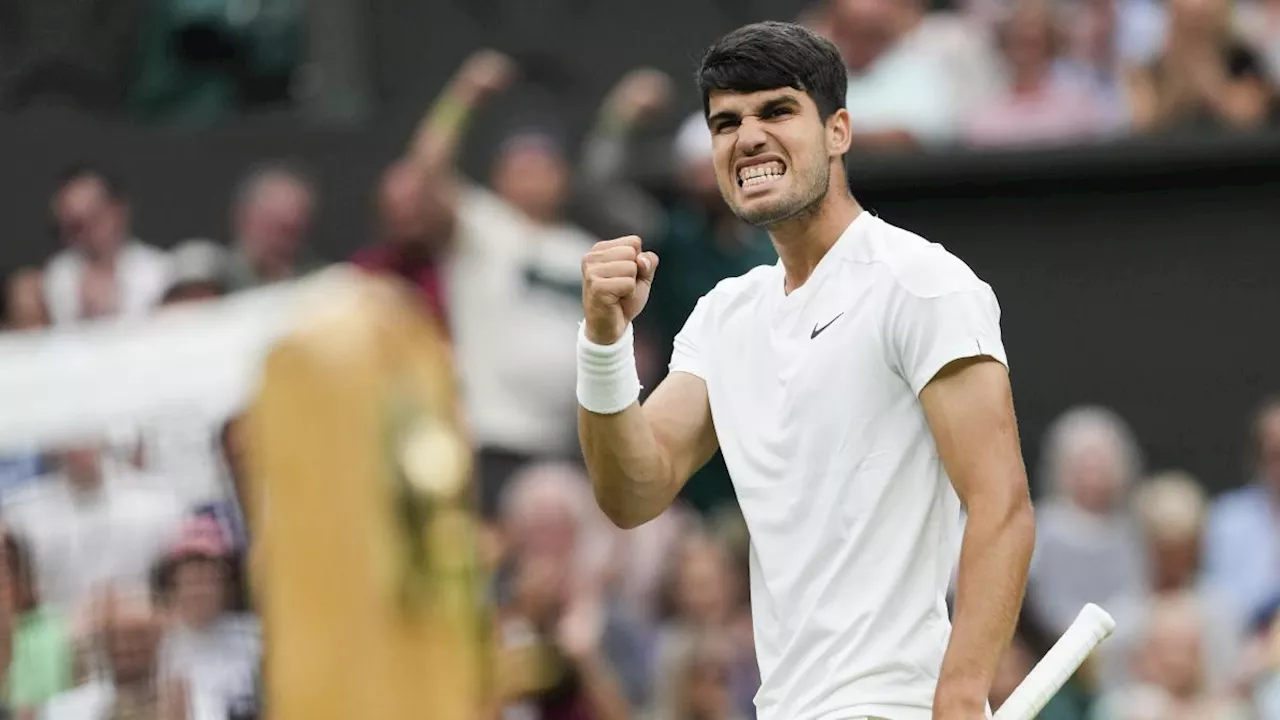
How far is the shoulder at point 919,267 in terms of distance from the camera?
4109 millimetres

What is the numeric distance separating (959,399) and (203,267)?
5.77m

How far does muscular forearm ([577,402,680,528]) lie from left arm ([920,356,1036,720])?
22.3 inches

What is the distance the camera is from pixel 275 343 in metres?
2.82

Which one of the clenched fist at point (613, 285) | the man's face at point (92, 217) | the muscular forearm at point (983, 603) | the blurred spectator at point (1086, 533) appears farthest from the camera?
the man's face at point (92, 217)

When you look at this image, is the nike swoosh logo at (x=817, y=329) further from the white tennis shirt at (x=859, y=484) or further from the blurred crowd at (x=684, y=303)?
the blurred crowd at (x=684, y=303)

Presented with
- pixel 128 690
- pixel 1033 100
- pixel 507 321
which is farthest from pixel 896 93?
pixel 128 690

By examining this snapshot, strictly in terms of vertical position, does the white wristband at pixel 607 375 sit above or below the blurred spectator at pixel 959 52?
above

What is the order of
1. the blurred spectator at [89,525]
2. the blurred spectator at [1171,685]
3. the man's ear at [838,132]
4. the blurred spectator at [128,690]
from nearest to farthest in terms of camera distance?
the man's ear at [838,132] → the blurred spectator at [128,690] → the blurred spectator at [89,525] → the blurred spectator at [1171,685]

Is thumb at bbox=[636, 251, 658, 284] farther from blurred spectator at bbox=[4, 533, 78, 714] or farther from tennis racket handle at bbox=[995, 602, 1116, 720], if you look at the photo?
blurred spectator at bbox=[4, 533, 78, 714]

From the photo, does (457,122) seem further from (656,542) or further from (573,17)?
(656,542)

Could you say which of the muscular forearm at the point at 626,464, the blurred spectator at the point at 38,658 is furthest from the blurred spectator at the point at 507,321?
the muscular forearm at the point at 626,464

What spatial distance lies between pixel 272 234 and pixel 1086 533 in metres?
3.23

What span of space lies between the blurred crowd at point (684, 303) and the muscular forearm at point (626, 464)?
3009 millimetres

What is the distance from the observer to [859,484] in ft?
13.7
